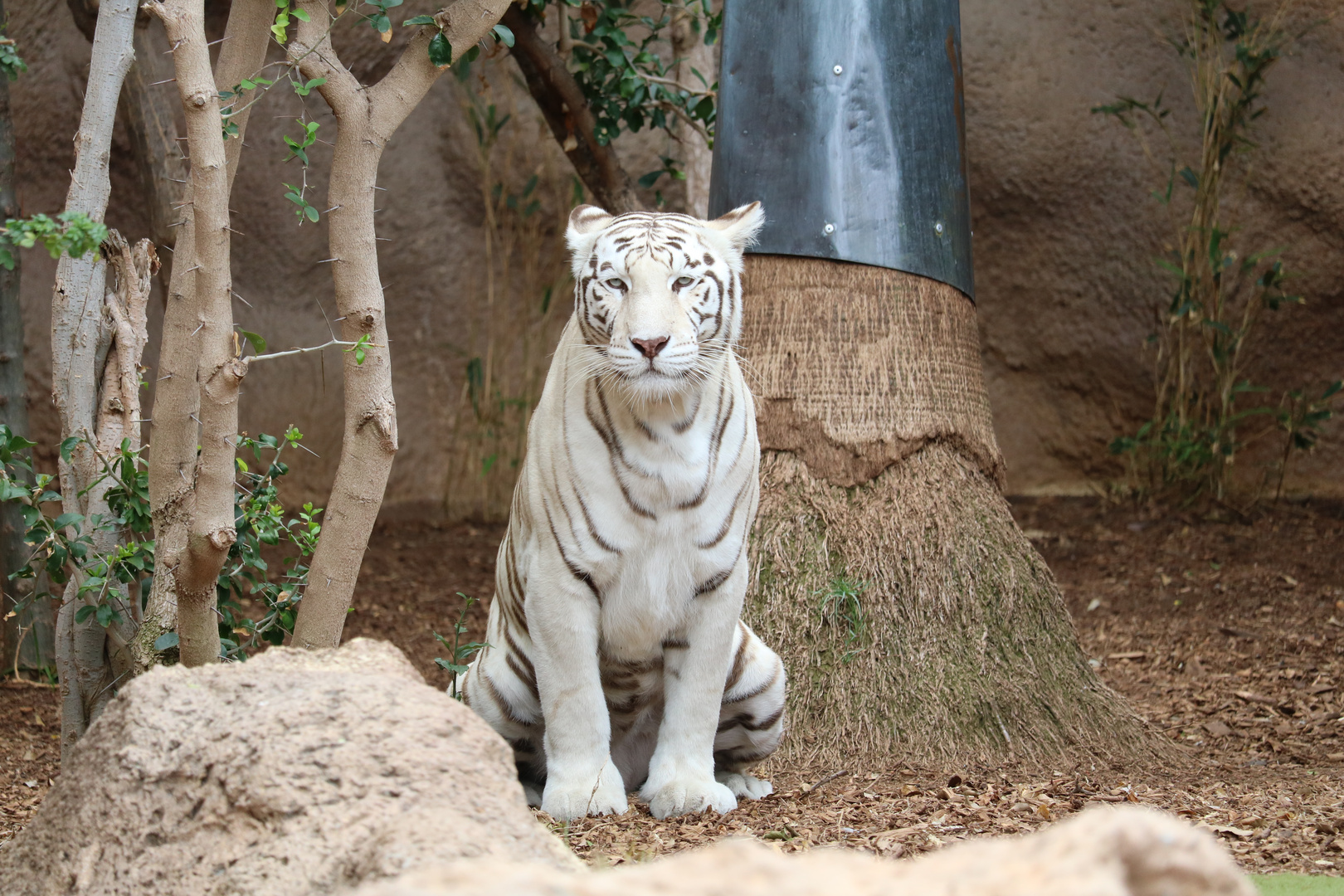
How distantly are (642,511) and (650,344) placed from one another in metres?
0.44

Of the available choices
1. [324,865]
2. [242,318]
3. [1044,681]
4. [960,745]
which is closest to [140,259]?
[324,865]

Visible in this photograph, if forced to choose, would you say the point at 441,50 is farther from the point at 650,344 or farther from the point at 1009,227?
the point at 1009,227

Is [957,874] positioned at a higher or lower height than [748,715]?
higher

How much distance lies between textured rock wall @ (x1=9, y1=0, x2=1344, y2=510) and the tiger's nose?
4665mm

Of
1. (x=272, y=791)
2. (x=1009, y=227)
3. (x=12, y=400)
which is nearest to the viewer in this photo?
(x=272, y=791)

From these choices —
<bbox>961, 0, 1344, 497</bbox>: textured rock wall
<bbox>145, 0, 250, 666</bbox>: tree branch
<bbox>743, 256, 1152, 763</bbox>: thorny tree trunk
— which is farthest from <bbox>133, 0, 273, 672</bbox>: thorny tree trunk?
<bbox>961, 0, 1344, 497</bbox>: textured rock wall

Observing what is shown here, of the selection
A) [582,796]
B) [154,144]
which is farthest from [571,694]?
[154,144]

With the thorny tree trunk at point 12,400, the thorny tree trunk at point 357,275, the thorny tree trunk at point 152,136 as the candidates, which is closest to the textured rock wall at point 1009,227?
the thorny tree trunk at point 152,136

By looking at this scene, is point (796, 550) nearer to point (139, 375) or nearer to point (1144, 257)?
point (139, 375)

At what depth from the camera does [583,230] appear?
354 centimetres

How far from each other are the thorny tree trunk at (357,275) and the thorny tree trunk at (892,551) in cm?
149

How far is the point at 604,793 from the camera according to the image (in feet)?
10.8

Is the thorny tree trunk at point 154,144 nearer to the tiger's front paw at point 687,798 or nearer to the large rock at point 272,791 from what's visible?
the tiger's front paw at point 687,798

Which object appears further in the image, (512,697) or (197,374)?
(512,697)
